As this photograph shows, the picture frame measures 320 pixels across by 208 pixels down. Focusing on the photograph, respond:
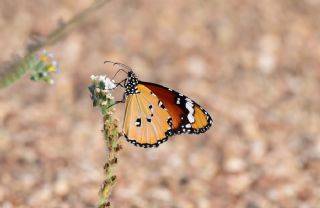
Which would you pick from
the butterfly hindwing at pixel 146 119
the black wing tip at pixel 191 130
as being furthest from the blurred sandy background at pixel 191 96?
the black wing tip at pixel 191 130

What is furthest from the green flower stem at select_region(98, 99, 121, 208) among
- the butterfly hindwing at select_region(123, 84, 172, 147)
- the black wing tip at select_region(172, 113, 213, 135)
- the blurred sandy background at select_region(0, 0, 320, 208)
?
the blurred sandy background at select_region(0, 0, 320, 208)

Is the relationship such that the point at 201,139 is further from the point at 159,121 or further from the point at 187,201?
the point at 159,121

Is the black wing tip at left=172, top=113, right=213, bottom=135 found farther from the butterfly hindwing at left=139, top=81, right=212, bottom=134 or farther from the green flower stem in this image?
the green flower stem

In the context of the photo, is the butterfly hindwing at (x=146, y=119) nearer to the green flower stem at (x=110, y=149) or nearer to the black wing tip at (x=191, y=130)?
the black wing tip at (x=191, y=130)

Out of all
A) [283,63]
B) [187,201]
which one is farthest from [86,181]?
[283,63]

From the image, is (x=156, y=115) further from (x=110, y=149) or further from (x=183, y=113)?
(x=110, y=149)

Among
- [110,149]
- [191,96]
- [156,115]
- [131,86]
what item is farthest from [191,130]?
[191,96]

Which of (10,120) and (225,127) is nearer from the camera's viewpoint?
(10,120)
